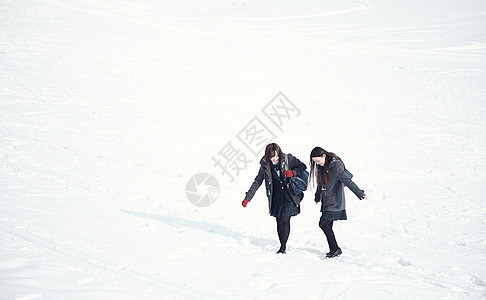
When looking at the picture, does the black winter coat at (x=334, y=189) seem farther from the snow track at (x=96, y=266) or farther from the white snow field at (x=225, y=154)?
the snow track at (x=96, y=266)

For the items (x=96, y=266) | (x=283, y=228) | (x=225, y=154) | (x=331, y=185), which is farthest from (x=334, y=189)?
(x=225, y=154)

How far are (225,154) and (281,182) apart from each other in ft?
16.3

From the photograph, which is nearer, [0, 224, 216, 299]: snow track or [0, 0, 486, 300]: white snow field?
[0, 224, 216, 299]: snow track

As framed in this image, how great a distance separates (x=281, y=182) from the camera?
5.08m

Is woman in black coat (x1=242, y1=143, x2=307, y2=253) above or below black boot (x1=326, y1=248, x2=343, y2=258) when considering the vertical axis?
above

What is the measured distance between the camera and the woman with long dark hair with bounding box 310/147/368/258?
486 centimetres

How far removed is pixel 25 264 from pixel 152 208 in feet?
8.35

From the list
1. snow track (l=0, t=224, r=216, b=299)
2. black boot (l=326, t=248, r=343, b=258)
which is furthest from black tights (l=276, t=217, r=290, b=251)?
snow track (l=0, t=224, r=216, b=299)

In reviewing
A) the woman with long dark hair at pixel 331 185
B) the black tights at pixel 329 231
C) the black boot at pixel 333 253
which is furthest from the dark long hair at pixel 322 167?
the black boot at pixel 333 253

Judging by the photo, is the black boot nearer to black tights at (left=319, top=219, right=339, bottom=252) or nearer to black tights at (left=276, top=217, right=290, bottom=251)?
black tights at (left=319, top=219, right=339, bottom=252)

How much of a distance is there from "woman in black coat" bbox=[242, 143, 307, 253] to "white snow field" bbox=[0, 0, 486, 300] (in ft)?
1.69

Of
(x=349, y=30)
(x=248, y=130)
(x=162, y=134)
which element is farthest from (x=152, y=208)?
(x=349, y=30)

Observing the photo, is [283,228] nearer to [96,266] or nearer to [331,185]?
[331,185]

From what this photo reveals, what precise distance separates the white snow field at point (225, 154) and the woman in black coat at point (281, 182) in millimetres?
515
